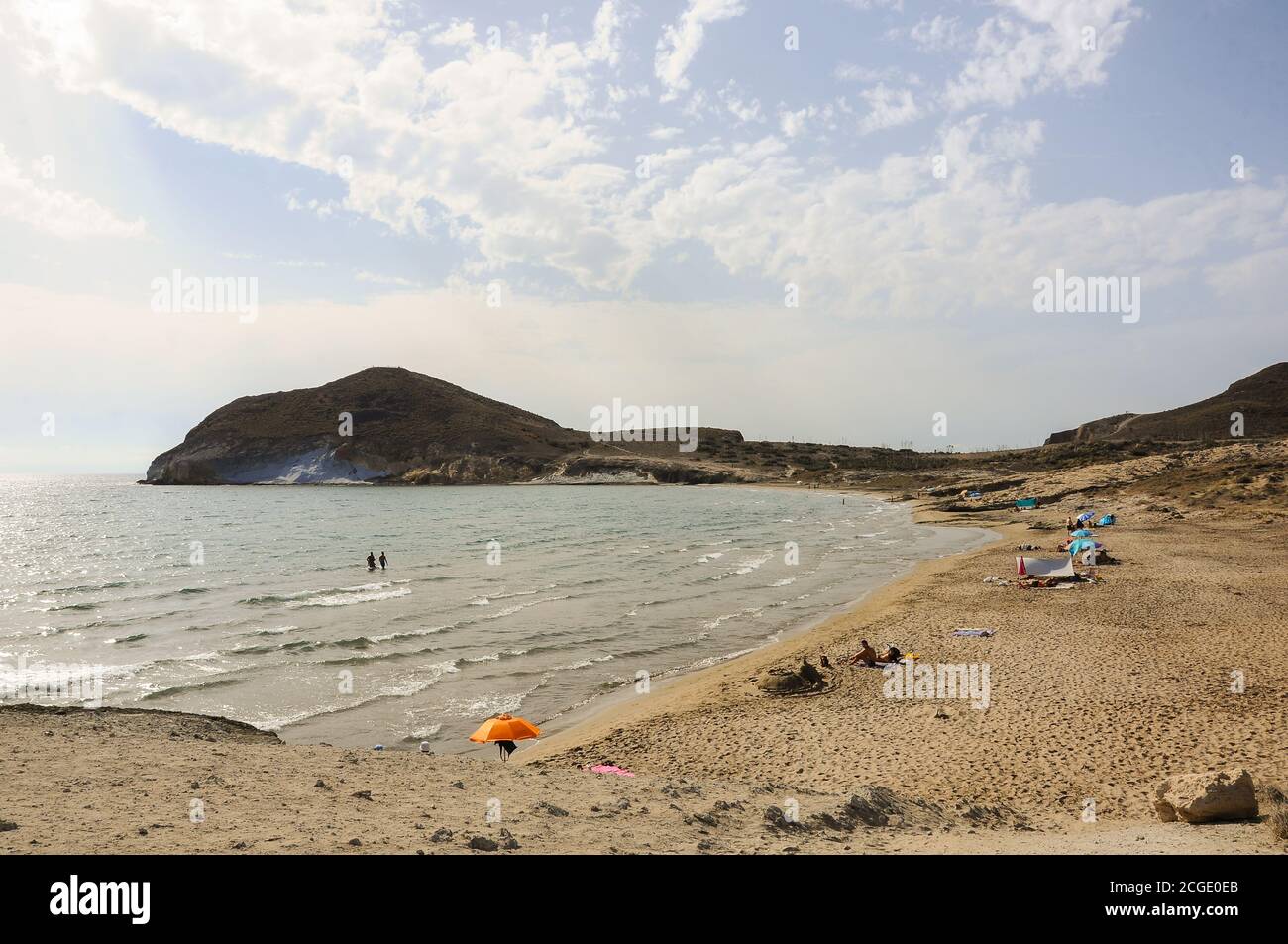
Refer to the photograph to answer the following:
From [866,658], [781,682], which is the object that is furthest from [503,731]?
[866,658]

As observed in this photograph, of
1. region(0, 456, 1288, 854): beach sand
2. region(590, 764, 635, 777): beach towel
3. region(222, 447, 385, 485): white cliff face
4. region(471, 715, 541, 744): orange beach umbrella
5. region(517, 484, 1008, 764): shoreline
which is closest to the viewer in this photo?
region(0, 456, 1288, 854): beach sand

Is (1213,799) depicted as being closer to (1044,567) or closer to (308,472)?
(1044,567)

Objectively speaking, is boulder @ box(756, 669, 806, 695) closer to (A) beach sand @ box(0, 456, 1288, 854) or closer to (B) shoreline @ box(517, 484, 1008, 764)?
(A) beach sand @ box(0, 456, 1288, 854)

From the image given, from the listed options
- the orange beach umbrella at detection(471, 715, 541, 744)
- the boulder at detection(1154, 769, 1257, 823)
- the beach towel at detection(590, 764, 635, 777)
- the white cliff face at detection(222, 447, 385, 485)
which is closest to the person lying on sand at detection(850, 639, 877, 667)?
the beach towel at detection(590, 764, 635, 777)

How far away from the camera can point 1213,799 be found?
25.2 ft

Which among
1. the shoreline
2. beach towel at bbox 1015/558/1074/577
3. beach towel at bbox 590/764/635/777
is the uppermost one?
beach towel at bbox 1015/558/1074/577

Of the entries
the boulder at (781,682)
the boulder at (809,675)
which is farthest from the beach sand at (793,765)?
the boulder at (809,675)

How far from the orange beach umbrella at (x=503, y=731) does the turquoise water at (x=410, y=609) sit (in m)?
1.86

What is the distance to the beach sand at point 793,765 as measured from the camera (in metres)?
7.15

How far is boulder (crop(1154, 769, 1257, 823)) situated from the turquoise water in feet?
38.5

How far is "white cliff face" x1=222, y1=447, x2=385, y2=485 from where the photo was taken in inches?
6063

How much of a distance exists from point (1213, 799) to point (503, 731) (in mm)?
10160

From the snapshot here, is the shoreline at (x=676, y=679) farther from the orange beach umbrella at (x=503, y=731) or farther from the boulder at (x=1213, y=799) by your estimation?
the boulder at (x=1213, y=799)
